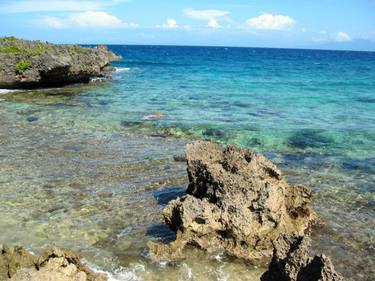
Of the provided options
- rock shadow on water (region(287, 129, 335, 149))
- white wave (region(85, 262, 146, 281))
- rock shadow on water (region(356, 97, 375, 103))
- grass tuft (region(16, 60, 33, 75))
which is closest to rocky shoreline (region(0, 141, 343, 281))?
white wave (region(85, 262, 146, 281))

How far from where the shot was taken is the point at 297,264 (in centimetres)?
654

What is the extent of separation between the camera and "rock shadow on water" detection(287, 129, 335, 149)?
1939 centimetres

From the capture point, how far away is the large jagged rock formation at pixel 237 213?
9.41 metres

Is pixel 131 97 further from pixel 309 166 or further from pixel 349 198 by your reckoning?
pixel 349 198

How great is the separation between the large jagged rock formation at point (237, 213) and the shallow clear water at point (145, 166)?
386mm

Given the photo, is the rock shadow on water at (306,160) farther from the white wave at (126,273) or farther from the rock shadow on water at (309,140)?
the white wave at (126,273)

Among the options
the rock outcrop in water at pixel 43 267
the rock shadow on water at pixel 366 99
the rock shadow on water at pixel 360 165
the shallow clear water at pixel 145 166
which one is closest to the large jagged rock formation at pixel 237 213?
the shallow clear water at pixel 145 166

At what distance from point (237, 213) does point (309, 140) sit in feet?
38.4

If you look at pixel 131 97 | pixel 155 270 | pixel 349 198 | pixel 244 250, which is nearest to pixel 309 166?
pixel 349 198

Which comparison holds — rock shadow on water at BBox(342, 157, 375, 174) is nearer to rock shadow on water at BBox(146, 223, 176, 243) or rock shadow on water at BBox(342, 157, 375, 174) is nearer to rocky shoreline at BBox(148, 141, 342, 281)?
rocky shoreline at BBox(148, 141, 342, 281)

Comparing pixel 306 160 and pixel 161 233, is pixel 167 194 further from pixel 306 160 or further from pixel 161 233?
pixel 306 160

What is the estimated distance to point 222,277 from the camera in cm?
860

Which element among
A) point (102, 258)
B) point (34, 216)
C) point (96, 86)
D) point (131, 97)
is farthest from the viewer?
point (96, 86)

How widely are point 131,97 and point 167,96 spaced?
283cm
